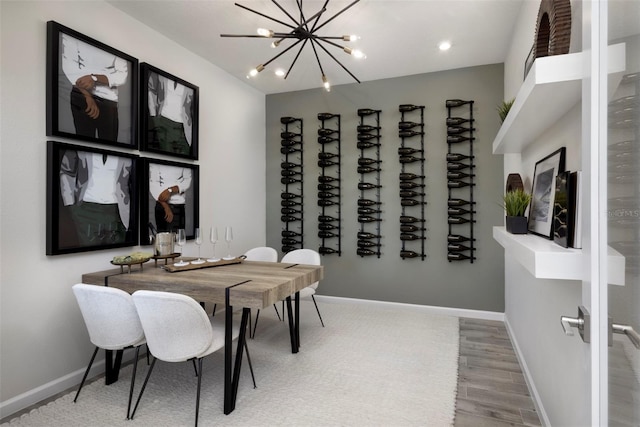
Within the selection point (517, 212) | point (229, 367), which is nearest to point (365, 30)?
point (517, 212)

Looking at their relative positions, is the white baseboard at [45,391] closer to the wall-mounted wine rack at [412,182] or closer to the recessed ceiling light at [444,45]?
the wall-mounted wine rack at [412,182]

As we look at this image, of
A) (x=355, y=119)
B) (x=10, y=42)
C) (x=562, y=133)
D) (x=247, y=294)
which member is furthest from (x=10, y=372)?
(x=355, y=119)

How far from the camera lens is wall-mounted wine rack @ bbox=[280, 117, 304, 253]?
4.78m

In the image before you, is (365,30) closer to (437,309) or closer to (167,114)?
(167,114)

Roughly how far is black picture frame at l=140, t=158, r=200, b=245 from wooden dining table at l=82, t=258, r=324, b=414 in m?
0.53

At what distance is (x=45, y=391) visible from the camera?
2.25m

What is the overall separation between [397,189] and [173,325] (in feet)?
10.4

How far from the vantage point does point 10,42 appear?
82.8 inches

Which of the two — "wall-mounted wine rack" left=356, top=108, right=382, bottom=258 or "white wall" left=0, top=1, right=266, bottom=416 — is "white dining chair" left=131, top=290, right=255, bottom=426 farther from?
"wall-mounted wine rack" left=356, top=108, right=382, bottom=258

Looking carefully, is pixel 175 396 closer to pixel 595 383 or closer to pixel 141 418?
pixel 141 418

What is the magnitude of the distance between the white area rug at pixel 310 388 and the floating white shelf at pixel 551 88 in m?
1.79

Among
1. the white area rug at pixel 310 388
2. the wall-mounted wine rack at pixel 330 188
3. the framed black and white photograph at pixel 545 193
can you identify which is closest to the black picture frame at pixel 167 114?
the wall-mounted wine rack at pixel 330 188

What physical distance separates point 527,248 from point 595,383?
0.60 metres

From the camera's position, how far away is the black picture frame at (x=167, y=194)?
3.02 m
